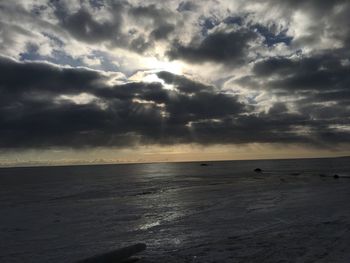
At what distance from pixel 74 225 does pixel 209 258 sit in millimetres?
13697

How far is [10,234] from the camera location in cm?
2353

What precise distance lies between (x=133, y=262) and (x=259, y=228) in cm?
977

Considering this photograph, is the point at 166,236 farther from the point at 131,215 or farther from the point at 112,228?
the point at 131,215

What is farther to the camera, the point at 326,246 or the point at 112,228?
the point at 112,228

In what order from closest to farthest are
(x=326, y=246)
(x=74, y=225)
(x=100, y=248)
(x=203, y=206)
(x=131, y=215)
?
(x=326, y=246) → (x=100, y=248) → (x=74, y=225) → (x=131, y=215) → (x=203, y=206)

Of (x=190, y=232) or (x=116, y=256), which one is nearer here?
(x=116, y=256)

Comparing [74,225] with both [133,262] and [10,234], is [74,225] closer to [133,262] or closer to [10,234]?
[10,234]

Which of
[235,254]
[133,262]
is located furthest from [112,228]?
[235,254]

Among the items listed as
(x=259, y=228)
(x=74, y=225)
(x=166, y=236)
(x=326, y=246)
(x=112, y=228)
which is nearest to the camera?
(x=326, y=246)

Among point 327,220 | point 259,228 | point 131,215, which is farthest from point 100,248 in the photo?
point 327,220

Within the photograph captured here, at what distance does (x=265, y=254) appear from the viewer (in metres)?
16.1

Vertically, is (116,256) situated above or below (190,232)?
above

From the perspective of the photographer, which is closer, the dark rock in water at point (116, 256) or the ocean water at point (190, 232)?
the dark rock in water at point (116, 256)

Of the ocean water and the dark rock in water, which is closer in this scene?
the dark rock in water
